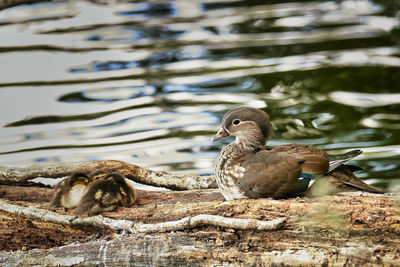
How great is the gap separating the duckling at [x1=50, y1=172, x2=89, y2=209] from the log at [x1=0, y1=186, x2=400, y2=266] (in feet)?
0.83

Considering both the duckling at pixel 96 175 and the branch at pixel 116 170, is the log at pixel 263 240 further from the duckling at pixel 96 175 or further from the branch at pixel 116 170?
the branch at pixel 116 170

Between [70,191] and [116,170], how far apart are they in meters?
0.30

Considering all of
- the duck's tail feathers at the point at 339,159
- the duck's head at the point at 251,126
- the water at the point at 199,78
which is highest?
the duck's head at the point at 251,126

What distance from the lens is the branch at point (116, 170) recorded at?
265 centimetres

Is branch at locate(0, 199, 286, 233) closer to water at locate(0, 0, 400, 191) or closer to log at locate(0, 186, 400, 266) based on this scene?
log at locate(0, 186, 400, 266)

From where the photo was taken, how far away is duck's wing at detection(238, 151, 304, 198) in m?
2.14

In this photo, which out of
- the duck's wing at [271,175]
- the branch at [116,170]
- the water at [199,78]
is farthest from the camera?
the water at [199,78]

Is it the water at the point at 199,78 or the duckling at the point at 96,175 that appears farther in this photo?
the water at the point at 199,78

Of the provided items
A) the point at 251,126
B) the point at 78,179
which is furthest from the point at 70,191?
the point at 251,126

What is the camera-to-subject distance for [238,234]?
2.02m

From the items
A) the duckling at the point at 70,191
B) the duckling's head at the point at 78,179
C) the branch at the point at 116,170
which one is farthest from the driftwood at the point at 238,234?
the branch at the point at 116,170

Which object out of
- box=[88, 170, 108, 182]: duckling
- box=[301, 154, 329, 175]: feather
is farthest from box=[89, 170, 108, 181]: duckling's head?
box=[301, 154, 329, 175]: feather

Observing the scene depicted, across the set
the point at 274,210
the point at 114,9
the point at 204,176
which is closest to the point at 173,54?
the point at 114,9

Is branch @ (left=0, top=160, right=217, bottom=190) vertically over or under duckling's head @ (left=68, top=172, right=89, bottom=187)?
under
